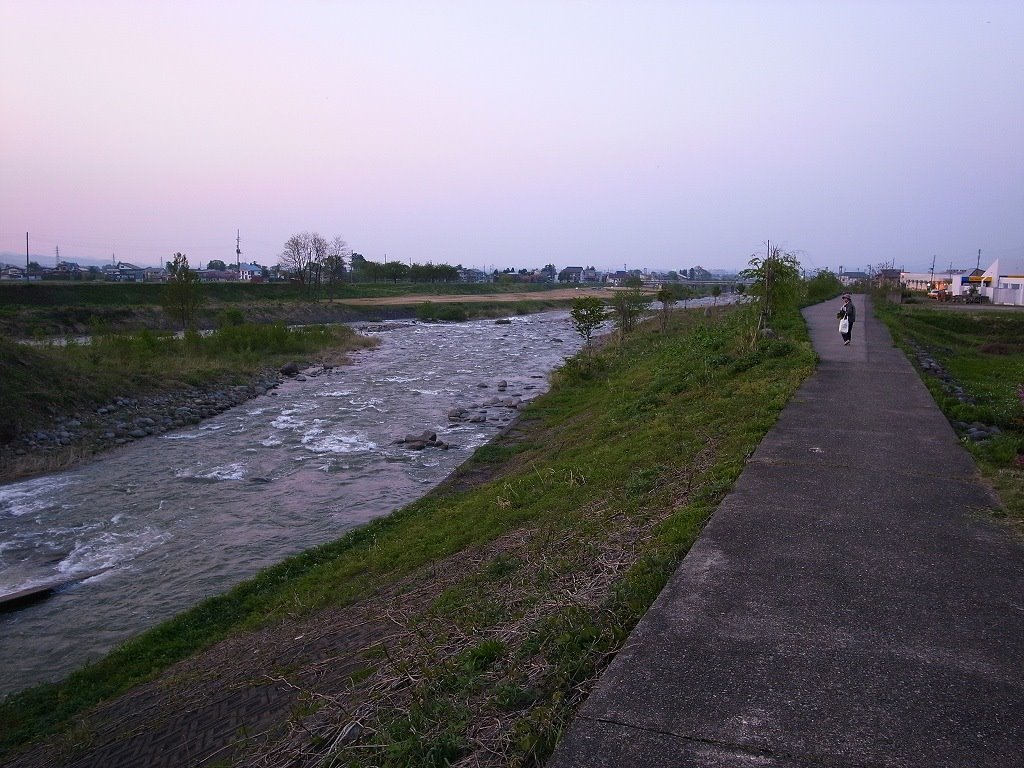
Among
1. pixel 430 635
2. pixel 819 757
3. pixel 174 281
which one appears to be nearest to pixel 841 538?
pixel 819 757

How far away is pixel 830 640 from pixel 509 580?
3167mm

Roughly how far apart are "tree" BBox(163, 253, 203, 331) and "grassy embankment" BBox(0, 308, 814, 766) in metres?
29.3

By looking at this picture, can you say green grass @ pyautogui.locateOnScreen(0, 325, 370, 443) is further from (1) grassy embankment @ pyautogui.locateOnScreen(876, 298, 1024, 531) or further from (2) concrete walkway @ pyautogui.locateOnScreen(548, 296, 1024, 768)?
(1) grassy embankment @ pyautogui.locateOnScreen(876, 298, 1024, 531)

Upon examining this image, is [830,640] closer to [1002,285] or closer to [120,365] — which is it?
[120,365]

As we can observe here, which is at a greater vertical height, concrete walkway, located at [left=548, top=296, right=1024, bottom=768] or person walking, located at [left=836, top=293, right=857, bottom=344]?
person walking, located at [left=836, top=293, right=857, bottom=344]

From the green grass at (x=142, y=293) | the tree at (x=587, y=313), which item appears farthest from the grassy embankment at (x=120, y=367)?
the green grass at (x=142, y=293)

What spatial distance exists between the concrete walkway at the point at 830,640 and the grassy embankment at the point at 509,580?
14.0 inches

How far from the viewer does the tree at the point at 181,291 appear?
38219mm

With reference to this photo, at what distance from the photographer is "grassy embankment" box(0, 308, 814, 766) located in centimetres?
412

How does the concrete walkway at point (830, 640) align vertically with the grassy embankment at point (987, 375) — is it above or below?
below

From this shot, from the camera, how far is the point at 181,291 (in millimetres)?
39031

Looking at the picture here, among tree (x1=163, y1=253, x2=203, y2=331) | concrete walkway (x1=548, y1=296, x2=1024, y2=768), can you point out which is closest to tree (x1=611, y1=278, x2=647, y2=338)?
tree (x1=163, y1=253, x2=203, y2=331)

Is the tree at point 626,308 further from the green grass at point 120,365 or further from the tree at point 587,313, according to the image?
the green grass at point 120,365

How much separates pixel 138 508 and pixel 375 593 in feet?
25.3
